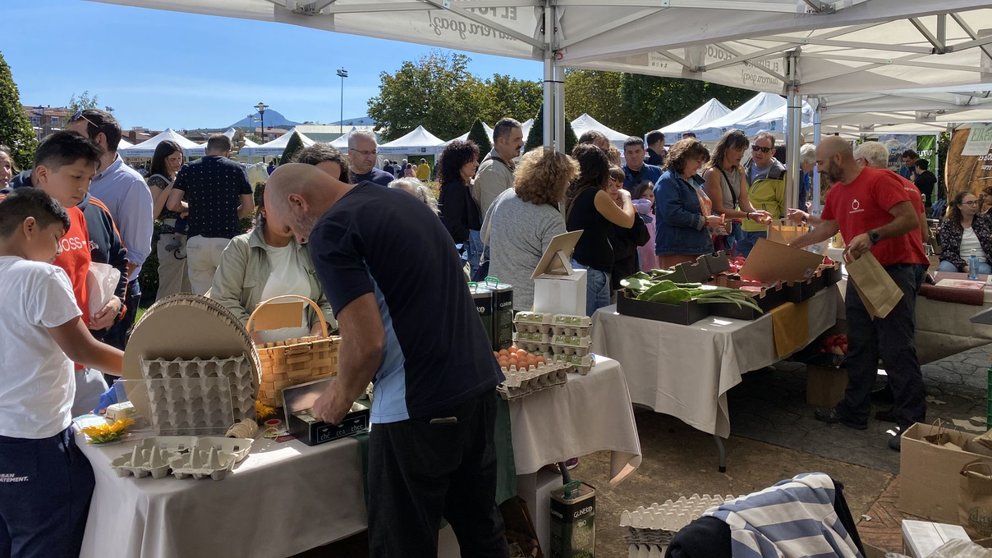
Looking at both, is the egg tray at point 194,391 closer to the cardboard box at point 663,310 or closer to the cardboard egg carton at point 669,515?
the cardboard egg carton at point 669,515

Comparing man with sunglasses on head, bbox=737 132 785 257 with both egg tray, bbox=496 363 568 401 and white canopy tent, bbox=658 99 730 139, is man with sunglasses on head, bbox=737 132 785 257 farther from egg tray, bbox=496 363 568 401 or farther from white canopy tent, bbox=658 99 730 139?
white canopy tent, bbox=658 99 730 139

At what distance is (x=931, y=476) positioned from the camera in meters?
3.41

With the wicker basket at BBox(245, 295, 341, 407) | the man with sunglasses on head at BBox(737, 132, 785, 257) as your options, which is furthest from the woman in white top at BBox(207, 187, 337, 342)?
the man with sunglasses on head at BBox(737, 132, 785, 257)

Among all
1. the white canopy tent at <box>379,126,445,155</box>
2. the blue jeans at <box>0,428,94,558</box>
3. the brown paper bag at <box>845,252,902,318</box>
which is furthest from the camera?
the white canopy tent at <box>379,126,445,155</box>

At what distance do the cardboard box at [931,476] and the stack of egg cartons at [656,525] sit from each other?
5.30 feet

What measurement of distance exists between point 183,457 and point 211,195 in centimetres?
397

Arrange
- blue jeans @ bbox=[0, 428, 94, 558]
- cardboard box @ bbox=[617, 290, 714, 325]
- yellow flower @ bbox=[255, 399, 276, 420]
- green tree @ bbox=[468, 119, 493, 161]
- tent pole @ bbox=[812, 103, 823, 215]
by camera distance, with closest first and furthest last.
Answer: blue jeans @ bbox=[0, 428, 94, 558], yellow flower @ bbox=[255, 399, 276, 420], cardboard box @ bbox=[617, 290, 714, 325], tent pole @ bbox=[812, 103, 823, 215], green tree @ bbox=[468, 119, 493, 161]

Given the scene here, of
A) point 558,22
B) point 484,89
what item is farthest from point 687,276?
point 484,89

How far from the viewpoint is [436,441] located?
1942mm

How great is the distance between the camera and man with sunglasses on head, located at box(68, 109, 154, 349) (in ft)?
13.0

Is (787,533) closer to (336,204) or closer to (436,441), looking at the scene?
(436,441)

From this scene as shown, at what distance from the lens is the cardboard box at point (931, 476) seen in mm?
3348

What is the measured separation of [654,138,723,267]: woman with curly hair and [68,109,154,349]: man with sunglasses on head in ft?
11.1

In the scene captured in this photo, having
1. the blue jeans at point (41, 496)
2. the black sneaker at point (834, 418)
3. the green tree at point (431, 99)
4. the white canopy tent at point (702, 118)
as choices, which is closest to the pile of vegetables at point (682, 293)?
the black sneaker at point (834, 418)
